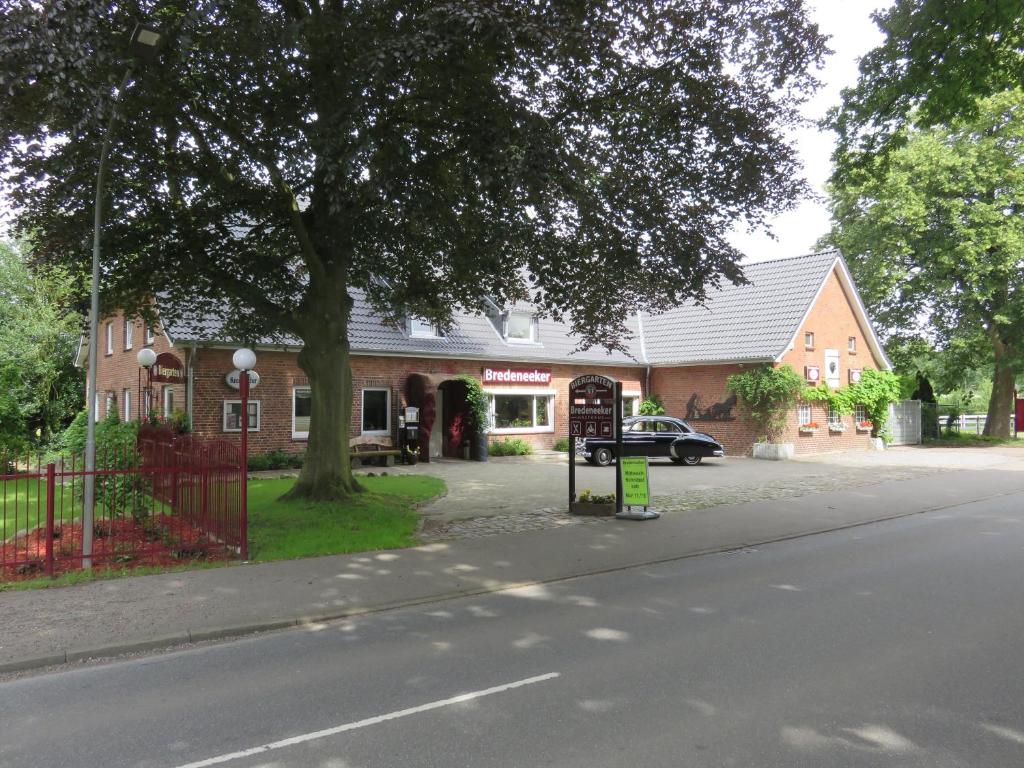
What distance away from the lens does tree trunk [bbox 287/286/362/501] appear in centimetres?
1232

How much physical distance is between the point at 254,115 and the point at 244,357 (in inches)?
200

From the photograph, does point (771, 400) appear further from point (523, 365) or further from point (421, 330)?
point (421, 330)

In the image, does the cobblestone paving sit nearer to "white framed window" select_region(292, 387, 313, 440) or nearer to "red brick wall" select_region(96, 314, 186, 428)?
"white framed window" select_region(292, 387, 313, 440)

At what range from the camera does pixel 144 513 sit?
404 inches

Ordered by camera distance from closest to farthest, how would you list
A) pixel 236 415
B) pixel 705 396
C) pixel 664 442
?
pixel 236 415, pixel 664 442, pixel 705 396

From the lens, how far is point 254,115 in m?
9.75

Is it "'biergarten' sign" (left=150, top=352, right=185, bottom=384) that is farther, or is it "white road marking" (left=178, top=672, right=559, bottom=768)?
"'biergarten' sign" (left=150, top=352, right=185, bottom=384)

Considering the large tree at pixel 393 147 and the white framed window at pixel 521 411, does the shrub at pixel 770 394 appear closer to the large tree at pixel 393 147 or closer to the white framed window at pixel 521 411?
the white framed window at pixel 521 411

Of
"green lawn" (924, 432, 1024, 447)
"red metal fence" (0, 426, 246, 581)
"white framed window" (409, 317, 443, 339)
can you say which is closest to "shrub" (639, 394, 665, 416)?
"white framed window" (409, 317, 443, 339)

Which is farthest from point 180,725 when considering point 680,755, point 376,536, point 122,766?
point 376,536

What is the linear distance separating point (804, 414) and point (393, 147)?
2185 cm

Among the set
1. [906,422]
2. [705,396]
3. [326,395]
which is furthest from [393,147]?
[906,422]

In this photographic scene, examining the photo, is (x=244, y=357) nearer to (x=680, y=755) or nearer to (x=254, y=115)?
(x=254, y=115)

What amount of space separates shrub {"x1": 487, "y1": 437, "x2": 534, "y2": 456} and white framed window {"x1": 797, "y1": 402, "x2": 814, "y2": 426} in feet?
33.1
